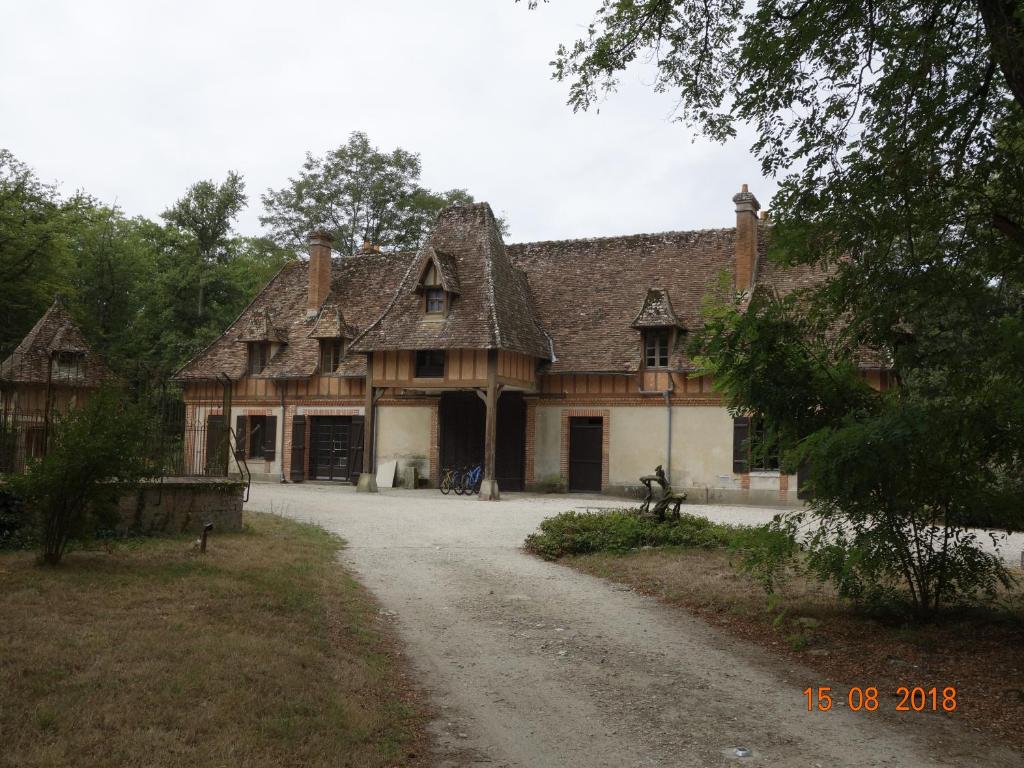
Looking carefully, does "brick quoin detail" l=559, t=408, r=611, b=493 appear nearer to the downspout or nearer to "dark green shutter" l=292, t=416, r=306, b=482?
"dark green shutter" l=292, t=416, r=306, b=482

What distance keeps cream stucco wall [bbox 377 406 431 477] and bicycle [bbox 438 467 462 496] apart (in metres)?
1.17

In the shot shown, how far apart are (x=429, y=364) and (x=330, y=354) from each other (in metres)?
4.95

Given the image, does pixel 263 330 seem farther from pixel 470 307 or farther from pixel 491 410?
pixel 491 410

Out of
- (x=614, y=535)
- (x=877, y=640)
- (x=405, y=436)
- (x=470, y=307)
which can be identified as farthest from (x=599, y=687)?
(x=405, y=436)

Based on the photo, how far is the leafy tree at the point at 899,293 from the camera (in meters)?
6.23

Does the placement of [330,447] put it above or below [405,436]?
below

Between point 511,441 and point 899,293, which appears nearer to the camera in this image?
point 899,293

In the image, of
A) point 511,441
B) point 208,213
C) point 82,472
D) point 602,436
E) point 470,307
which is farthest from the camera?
point 208,213

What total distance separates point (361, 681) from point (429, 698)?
47 centimetres

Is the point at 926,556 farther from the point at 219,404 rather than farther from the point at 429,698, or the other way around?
the point at 219,404

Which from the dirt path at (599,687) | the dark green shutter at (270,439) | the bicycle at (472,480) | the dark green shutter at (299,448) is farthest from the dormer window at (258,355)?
the dirt path at (599,687)

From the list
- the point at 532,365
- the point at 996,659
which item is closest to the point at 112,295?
the point at 532,365

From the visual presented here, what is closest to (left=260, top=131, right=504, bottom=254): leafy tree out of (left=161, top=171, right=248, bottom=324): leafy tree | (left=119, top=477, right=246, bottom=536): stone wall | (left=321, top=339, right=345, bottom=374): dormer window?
(left=161, top=171, right=248, bottom=324): leafy tree
